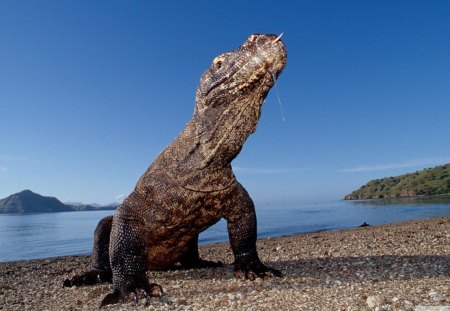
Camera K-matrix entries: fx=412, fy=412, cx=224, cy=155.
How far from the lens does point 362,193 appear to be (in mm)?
195250

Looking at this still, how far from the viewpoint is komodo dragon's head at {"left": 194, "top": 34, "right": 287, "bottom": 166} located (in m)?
5.40

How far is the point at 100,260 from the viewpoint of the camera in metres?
8.22

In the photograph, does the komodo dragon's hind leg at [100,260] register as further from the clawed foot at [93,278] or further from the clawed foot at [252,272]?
the clawed foot at [252,272]

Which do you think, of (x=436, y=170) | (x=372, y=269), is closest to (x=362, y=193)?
(x=436, y=170)

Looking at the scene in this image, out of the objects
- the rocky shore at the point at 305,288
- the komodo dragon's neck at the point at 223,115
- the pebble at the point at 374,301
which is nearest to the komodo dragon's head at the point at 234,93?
the komodo dragon's neck at the point at 223,115

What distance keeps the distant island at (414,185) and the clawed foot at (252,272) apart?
134285 mm

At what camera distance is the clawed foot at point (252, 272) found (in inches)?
287

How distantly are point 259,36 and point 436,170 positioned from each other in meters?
179

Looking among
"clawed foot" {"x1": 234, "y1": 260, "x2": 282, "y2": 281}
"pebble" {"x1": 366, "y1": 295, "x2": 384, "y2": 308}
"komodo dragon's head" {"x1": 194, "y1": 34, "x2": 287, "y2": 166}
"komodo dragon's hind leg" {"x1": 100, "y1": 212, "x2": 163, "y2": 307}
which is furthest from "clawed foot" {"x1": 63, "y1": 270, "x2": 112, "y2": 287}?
"pebble" {"x1": 366, "y1": 295, "x2": 384, "y2": 308}

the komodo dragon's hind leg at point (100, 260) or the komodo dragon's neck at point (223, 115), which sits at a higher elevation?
the komodo dragon's neck at point (223, 115)

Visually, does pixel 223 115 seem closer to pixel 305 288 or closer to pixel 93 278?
pixel 305 288

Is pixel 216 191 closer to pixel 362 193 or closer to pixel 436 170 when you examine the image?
pixel 436 170

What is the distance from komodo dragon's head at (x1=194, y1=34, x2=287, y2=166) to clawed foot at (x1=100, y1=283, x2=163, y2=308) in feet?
6.93

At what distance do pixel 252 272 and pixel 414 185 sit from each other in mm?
160695
